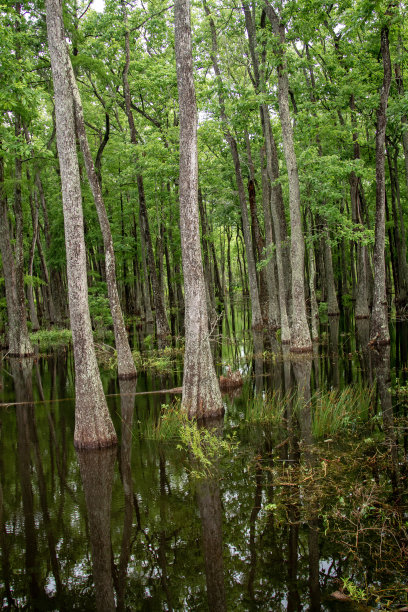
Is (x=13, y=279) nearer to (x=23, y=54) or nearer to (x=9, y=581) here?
(x=23, y=54)

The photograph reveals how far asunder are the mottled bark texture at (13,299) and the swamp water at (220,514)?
12.1 m

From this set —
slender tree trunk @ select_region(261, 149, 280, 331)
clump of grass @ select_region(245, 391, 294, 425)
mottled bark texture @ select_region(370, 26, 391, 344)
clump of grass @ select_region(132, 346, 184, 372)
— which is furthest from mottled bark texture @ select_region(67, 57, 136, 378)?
slender tree trunk @ select_region(261, 149, 280, 331)

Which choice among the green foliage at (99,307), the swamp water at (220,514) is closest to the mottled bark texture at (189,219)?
the swamp water at (220,514)

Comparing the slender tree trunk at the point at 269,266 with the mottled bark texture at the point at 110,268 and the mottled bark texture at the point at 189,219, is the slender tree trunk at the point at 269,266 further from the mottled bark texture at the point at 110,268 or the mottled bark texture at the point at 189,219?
the mottled bark texture at the point at 189,219

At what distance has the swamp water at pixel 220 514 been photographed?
3.97 meters

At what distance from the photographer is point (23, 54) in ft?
56.7

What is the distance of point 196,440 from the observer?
7.10m

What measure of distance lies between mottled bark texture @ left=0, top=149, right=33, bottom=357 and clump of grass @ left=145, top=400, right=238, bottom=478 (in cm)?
1363

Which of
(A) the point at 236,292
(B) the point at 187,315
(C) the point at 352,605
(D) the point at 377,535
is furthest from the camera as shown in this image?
(A) the point at 236,292

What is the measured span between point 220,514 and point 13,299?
18.6 meters

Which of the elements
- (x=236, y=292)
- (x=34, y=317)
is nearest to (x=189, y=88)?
(x=34, y=317)

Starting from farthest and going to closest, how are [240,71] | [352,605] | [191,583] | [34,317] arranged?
[34,317] → [240,71] → [191,583] → [352,605]

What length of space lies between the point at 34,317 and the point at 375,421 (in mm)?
26790

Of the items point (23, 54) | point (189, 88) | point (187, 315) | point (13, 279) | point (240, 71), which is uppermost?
point (240, 71)
